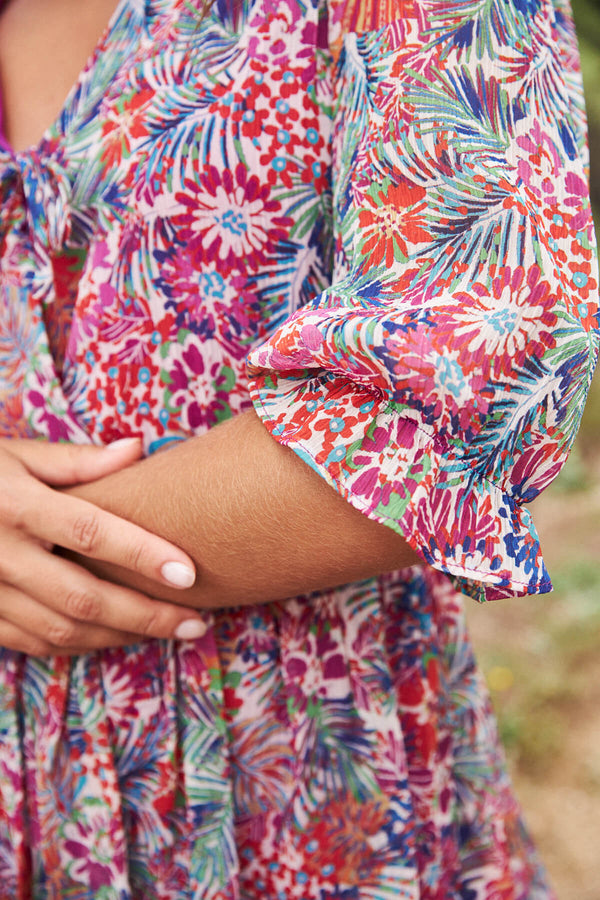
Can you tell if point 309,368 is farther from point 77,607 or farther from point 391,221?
point 77,607

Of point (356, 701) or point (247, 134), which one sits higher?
point (247, 134)

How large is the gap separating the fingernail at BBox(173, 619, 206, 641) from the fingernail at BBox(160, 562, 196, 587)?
3.8 inches

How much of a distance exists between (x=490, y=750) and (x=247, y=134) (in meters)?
1.05

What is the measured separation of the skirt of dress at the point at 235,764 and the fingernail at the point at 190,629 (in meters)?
0.06

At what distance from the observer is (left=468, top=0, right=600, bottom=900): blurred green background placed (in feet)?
8.21

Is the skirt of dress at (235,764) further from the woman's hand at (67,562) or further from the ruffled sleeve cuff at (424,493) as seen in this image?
the ruffled sleeve cuff at (424,493)

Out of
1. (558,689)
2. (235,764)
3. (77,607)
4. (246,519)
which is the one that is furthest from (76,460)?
(558,689)

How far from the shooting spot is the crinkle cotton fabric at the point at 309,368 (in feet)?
2.08

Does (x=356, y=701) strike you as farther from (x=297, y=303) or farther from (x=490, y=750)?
(x=297, y=303)

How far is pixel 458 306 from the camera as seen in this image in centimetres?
61

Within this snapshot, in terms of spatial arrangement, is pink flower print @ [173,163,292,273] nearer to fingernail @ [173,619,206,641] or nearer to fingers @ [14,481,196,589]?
A: fingers @ [14,481,196,589]

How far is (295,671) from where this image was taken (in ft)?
3.26

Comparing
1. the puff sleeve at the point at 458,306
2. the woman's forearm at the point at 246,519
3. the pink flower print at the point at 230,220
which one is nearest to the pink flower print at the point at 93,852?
the woman's forearm at the point at 246,519

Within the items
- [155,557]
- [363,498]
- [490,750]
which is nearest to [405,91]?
[363,498]
